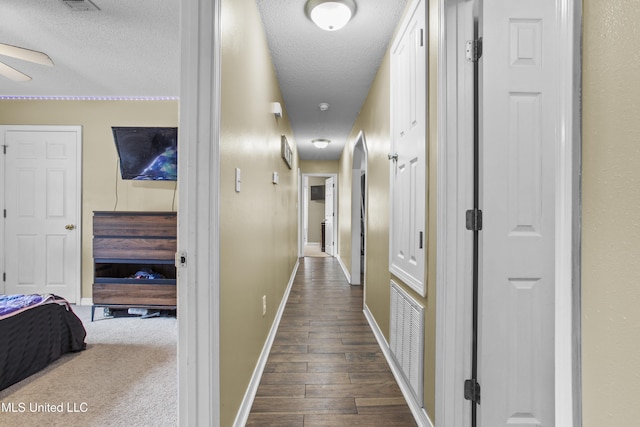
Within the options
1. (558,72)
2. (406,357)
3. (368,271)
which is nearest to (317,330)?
(368,271)

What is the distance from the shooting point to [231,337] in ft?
4.69

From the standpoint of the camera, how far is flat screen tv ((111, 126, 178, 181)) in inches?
135

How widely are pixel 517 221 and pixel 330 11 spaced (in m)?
1.62

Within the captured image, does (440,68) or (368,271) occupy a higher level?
(440,68)

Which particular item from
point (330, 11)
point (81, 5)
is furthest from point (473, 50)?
point (81, 5)

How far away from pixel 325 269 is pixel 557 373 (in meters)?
5.32

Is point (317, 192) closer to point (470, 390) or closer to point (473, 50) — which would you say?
point (473, 50)

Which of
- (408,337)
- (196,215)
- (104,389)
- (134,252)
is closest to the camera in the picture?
(196,215)

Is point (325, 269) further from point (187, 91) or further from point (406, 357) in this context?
point (187, 91)

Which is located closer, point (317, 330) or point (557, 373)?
point (557, 373)

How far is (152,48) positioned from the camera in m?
2.66

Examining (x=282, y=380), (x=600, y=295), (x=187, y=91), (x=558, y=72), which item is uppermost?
(x=187, y=91)

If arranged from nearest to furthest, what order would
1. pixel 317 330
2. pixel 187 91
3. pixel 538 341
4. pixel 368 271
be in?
pixel 187 91, pixel 538 341, pixel 317 330, pixel 368 271

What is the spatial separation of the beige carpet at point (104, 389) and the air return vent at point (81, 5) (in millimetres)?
2529
